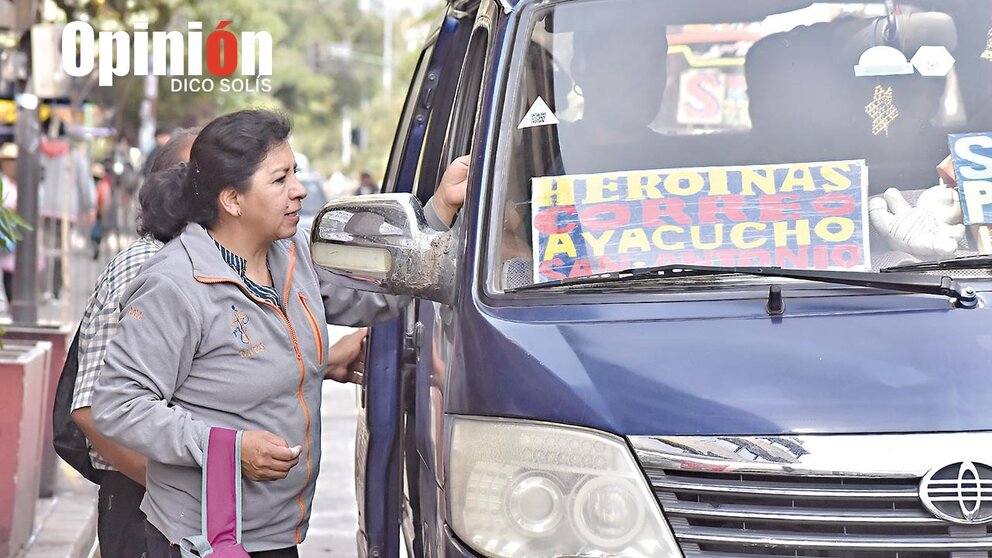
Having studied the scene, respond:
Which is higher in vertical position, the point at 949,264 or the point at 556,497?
the point at 949,264

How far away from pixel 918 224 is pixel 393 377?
160 centimetres

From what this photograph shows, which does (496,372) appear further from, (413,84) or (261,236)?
(413,84)

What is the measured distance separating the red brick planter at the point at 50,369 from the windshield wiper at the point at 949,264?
555 centimetres

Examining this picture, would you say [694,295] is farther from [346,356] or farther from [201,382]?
[346,356]

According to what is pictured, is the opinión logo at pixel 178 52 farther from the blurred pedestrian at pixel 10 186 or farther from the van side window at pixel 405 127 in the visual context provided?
the van side window at pixel 405 127

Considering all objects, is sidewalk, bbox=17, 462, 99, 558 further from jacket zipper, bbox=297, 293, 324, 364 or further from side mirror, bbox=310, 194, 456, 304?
side mirror, bbox=310, 194, 456, 304

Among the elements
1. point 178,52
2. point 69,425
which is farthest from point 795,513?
point 178,52

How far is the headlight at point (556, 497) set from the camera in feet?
8.87

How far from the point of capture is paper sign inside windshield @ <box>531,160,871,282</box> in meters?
3.12

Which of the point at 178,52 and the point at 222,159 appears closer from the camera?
the point at 222,159

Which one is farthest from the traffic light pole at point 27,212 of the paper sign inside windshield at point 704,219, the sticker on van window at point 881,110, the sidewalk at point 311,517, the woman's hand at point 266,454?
the sticker on van window at point 881,110

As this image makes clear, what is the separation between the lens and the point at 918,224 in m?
3.22

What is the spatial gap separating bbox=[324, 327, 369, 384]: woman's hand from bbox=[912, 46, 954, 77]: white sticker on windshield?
70.2 inches

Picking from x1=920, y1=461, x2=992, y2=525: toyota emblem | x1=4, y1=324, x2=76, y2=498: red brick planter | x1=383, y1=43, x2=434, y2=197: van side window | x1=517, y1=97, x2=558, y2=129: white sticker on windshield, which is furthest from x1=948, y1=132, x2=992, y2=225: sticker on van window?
x1=4, y1=324, x2=76, y2=498: red brick planter
